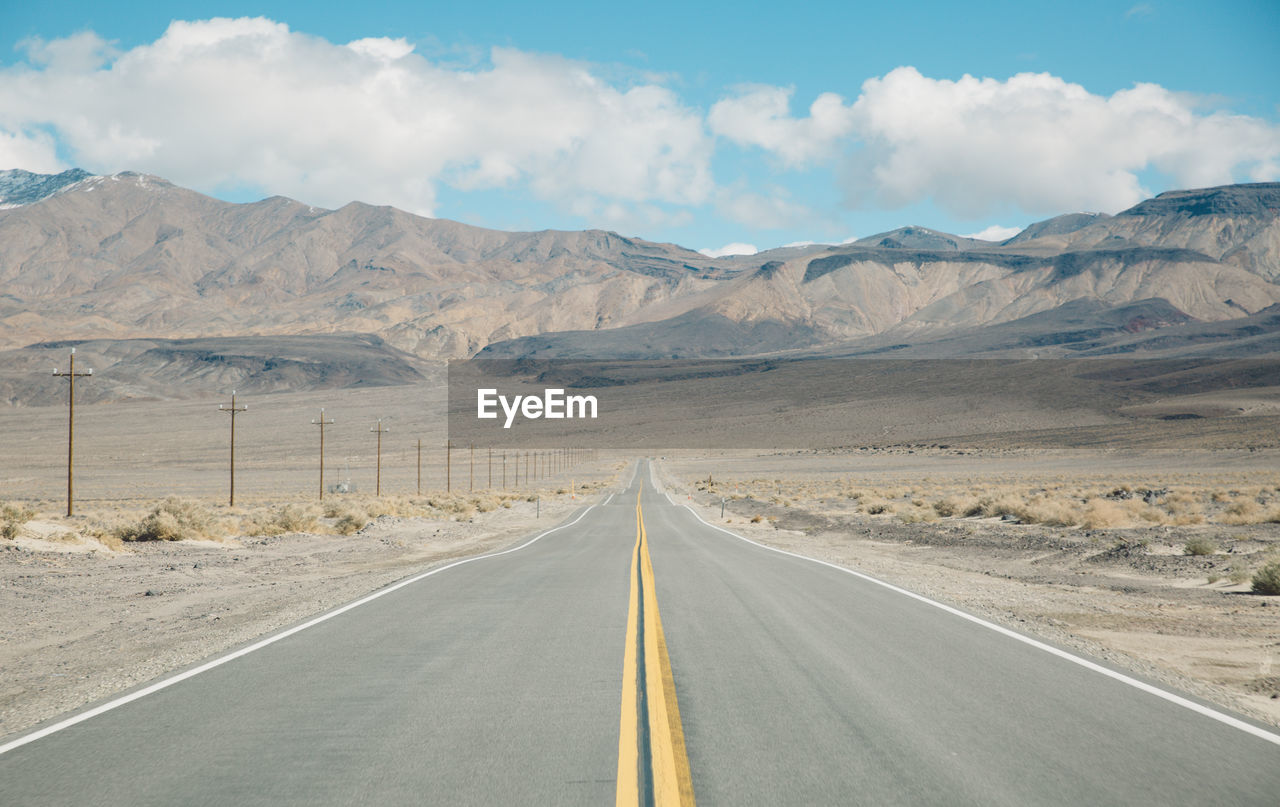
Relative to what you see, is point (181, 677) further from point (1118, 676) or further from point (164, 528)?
point (164, 528)

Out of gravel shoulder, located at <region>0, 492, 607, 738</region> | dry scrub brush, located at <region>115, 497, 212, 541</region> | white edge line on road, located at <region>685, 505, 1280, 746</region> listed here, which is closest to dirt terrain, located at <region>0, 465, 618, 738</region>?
gravel shoulder, located at <region>0, 492, 607, 738</region>

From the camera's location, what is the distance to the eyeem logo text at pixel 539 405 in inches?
6570

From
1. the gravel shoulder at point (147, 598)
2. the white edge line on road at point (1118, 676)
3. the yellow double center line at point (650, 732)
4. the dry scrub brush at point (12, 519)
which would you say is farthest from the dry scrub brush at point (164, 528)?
the white edge line on road at point (1118, 676)

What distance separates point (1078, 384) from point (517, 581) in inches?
5702

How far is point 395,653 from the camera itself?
7.81m

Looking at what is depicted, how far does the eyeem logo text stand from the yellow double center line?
15285 centimetres

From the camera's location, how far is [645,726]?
5520 mm

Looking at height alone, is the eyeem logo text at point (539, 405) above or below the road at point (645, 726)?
above

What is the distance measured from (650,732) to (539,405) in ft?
564

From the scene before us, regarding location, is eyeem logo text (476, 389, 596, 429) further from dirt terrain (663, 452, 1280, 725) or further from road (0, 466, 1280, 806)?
road (0, 466, 1280, 806)

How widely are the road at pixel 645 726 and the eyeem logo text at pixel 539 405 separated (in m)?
152

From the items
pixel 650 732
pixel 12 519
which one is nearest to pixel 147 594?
pixel 12 519

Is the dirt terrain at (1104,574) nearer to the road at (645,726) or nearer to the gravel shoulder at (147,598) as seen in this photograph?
the road at (645,726)

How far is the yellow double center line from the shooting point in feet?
14.7
